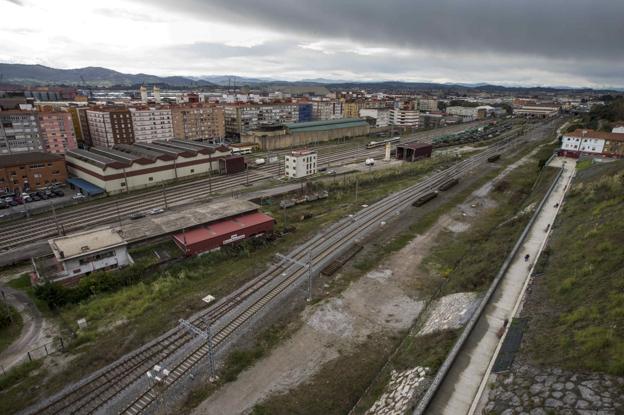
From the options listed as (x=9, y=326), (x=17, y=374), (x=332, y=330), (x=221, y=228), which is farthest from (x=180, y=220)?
(x=332, y=330)

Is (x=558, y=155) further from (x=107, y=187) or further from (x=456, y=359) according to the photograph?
(x=107, y=187)

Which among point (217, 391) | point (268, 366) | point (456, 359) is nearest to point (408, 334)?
point (456, 359)

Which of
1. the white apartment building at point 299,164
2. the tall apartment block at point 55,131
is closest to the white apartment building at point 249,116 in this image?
the tall apartment block at point 55,131

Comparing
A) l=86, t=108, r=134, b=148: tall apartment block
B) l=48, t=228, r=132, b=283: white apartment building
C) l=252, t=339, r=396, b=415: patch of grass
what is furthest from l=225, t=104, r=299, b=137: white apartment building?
l=252, t=339, r=396, b=415: patch of grass

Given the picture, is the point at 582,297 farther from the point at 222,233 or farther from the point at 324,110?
the point at 324,110

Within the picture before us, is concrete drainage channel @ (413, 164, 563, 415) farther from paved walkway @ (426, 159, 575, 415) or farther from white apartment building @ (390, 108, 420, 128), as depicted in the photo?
white apartment building @ (390, 108, 420, 128)
